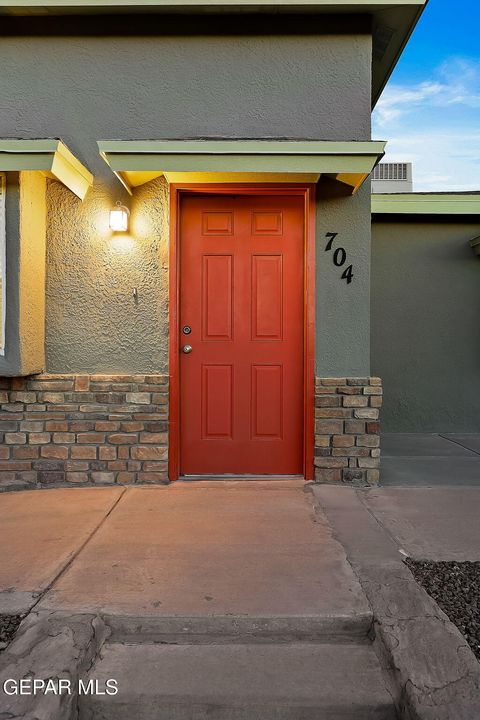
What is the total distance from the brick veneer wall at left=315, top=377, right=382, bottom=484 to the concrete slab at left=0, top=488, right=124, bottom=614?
5.77 ft

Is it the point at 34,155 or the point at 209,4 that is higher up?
the point at 209,4

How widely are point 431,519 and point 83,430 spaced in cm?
283

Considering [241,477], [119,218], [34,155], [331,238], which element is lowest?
[241,477]

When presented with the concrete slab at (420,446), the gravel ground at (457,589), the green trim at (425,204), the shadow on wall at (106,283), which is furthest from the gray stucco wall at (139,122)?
the green trim at (425,204)

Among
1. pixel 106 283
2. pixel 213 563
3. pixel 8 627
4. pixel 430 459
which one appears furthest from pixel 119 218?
pixel 430 459

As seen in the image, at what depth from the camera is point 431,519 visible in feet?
11.7

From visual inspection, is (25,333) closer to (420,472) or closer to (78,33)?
(78,33)

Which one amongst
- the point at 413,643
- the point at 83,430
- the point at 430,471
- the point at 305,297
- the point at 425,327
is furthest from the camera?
the point at 425,327

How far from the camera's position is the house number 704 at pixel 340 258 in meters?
4.34

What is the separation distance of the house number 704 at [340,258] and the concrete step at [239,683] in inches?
115

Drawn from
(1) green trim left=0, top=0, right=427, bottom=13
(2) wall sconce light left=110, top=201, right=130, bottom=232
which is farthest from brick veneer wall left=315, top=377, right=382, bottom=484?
(1) green trim left=0, top=0, right=427, bottom=13

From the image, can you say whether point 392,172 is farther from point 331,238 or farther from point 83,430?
point 83,430

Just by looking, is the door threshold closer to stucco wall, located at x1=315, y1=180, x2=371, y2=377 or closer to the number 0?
stucco wall, located at x1=315, y1=180, x2=371, y2=377

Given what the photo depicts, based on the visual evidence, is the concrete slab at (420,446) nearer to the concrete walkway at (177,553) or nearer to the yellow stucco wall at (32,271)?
the concrete walkway at (177,553)
